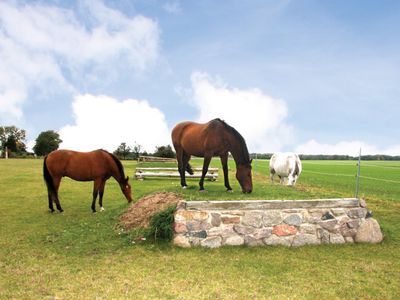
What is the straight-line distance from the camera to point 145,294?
15.2 feet

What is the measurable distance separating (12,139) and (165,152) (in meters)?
48.9

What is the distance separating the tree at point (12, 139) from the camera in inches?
3314

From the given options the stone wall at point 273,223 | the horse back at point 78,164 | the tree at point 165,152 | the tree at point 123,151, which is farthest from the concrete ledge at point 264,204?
the tree at point 123,151

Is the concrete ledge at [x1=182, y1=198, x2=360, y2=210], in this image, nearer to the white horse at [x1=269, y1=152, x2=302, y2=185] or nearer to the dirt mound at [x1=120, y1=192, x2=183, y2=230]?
the dirt mound at [x1=120, y1=192, x2=183, y2=230]

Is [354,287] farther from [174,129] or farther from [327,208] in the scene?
[174,129]

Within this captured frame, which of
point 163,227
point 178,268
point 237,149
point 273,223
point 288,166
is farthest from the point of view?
point 288,166

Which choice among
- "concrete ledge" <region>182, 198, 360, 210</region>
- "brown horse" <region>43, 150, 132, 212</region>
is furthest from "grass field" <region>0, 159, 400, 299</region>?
"brown horse" <region>43, 150, 132, 212</region>

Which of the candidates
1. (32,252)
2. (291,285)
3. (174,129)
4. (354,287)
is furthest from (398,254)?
(32,252)

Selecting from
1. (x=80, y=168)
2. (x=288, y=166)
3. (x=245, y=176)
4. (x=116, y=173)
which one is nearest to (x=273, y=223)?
(x=245, y=176)

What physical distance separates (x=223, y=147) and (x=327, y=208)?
9.05 feet

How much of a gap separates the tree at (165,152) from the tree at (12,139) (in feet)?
145

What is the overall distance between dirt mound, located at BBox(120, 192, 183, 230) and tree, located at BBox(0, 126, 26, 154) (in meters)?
84.2

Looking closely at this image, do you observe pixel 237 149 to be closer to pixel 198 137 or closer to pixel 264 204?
pixel 198 137

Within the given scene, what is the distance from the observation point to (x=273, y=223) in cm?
702
